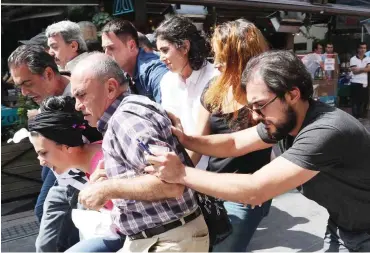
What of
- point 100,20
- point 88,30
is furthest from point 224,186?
point 100,20

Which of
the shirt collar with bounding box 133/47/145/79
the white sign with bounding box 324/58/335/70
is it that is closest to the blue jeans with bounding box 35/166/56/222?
the shirt collar with bounding box 133/47/145/79

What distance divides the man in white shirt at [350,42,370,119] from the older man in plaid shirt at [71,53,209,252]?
29.9 ft

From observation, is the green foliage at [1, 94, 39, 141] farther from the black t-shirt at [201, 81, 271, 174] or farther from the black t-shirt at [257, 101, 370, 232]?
the black t-shirt at [257, 101, 370, 232]

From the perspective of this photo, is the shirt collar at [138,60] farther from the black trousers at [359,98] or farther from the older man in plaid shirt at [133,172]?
the black trousers at [359,98]

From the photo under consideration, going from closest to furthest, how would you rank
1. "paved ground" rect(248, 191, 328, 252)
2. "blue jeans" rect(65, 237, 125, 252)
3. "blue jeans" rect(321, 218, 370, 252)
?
"blue jeans" rect(321, 218, 370, 252), "blue jeans" rect(65, 237, 125, 252), "paved ground" rect(248, 191, 328, 252)

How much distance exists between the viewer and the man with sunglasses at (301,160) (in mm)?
1780

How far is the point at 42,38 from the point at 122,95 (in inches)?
86.2

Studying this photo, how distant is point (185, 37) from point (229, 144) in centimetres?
105

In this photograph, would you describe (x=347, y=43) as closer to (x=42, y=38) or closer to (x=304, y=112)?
(x=42, y=38)

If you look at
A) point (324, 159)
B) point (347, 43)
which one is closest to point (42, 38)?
point (324, 159)

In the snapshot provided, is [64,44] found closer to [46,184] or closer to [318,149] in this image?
[46,184]

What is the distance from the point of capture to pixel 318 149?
1767 millimetres

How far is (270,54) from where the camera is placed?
1988 mm

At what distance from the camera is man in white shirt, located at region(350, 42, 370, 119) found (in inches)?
404
